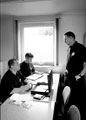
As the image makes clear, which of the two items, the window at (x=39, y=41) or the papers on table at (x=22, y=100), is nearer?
the papers on table at (x=22, y=100)

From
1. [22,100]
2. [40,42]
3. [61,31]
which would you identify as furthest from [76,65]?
[40,42]

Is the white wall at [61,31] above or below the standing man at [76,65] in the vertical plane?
above

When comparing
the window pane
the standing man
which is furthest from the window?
the standing man

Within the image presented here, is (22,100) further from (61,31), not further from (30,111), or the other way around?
(61,31)

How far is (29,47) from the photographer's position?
438 cm

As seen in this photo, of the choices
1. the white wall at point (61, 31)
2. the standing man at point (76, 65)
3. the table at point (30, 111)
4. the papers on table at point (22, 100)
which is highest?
the white wall at point (61, 31)

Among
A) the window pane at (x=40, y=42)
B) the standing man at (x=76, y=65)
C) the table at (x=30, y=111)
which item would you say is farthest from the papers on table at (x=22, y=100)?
the window pane at (x=40, y=42)

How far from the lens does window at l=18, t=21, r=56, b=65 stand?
4188 mm

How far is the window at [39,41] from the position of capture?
4.19m

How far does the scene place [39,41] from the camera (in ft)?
14.1

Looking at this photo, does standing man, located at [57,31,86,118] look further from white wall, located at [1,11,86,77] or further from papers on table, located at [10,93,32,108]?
white wall, located at [1,11,86,77]

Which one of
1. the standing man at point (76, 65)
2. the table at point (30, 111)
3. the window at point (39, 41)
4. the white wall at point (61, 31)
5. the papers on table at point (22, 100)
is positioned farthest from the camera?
the window at point (39, 41)

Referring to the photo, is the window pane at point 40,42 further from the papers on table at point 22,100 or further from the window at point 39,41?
the papers on table at point 22,100

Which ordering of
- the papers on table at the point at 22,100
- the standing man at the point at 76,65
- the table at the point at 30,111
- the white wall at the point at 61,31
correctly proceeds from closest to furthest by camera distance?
the table at the point at 30,111 < the papers on table at the point at 22,100 < the standing man at the point at 76,65 < the white wall at the point at 61,31
